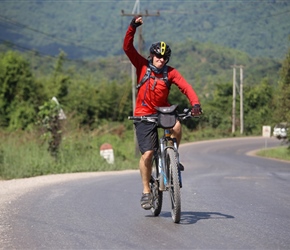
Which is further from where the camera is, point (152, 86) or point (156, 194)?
point (156, 194)

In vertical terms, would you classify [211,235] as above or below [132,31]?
below

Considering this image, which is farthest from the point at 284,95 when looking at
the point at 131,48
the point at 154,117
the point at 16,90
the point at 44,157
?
the point at 154,117

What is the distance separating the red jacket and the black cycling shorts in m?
0.18

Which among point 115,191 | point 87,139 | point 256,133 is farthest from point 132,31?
point 256,133

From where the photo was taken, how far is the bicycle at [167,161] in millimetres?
7961

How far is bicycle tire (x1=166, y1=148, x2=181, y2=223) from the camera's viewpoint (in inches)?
312

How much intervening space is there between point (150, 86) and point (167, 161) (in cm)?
87

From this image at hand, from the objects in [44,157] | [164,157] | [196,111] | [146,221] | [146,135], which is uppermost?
[196,111]

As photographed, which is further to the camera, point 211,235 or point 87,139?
point 87,139

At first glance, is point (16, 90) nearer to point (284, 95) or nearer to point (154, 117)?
point (284, 95)

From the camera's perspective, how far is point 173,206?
8109 mm

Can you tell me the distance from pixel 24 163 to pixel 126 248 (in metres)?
13.6

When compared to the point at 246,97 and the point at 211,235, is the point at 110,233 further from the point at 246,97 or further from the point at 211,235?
the point at 246,97

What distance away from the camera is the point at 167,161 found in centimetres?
830
